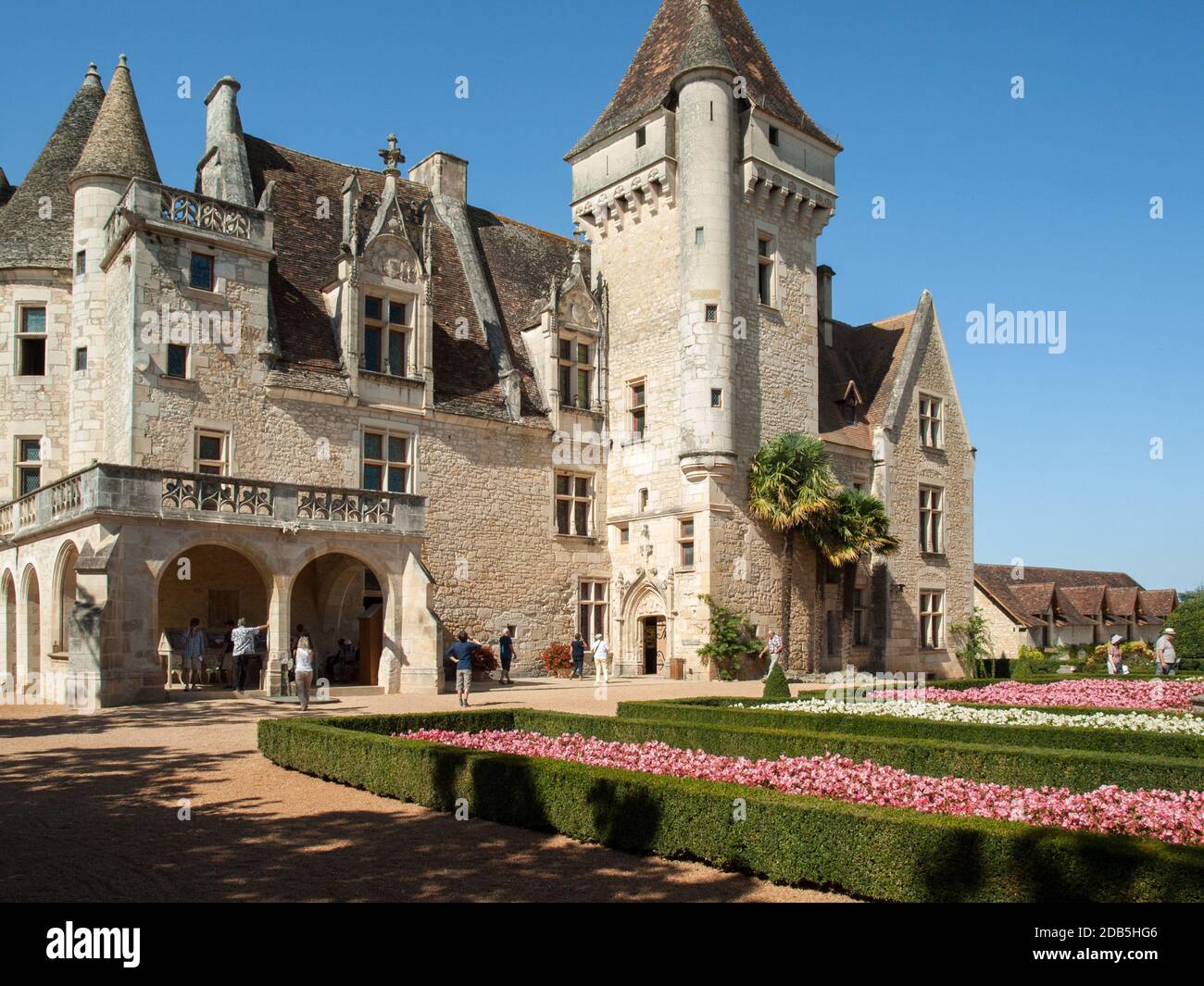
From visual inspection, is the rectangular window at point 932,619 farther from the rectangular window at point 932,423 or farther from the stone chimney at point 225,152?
the stone chimney at point 225,152

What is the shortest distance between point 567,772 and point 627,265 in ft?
75.8

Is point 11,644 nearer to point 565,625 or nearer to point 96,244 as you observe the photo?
point 96,244

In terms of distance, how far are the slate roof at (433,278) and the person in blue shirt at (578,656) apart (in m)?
5.95

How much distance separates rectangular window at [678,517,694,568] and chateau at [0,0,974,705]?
0.13m

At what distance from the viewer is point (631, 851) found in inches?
312

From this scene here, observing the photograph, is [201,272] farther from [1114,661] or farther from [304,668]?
[1114,661]

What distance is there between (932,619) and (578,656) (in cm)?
1355

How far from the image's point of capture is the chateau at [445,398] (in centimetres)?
2041

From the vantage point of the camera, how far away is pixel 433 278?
2764 cm

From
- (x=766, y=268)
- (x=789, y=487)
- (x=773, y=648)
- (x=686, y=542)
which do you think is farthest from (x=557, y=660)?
(x=766, y=268)

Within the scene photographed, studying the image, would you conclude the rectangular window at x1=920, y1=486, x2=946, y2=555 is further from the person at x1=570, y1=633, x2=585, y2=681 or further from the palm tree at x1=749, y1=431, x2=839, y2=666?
the person at x1=570, y1=633, x2=585, y2=681

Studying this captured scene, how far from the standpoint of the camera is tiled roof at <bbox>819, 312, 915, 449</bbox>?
107 feet

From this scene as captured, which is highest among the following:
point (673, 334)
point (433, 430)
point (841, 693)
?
point (673, 334)
